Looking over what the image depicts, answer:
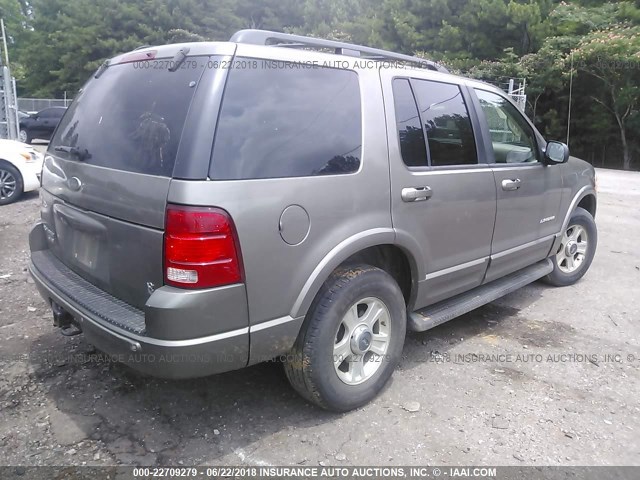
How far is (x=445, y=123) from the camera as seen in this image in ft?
11.2

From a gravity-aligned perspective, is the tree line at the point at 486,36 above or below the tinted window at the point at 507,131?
above

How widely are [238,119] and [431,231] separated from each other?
1430mm

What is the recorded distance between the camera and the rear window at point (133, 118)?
93.4 inches

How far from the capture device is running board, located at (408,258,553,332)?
3290mm

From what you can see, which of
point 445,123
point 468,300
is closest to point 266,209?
point 445,123

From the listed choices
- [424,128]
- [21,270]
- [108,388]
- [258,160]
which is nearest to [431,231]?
[424,128]

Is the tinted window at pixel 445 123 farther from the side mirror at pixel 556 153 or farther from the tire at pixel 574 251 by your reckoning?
the tire at pixel 574 251

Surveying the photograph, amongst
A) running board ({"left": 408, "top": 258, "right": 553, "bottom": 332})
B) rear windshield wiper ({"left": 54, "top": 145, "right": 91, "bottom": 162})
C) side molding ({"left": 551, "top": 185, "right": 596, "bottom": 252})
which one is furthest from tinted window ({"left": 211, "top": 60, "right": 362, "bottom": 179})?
side molding ({"left": 551, "top": 185, "right": 596, "bottom": 252})

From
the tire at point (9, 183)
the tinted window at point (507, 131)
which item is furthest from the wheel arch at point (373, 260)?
the tire at point (9, 183)

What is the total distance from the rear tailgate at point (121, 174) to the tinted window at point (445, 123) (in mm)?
1494

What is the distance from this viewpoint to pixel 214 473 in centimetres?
245

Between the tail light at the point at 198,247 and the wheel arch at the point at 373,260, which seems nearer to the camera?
the tail light at the point at 198,247

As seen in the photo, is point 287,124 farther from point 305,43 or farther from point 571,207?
point 571,207

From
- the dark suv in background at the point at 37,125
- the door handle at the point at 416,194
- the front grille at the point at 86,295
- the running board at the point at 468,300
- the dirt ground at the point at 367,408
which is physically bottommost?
the dirt ground at the point at 367,408
